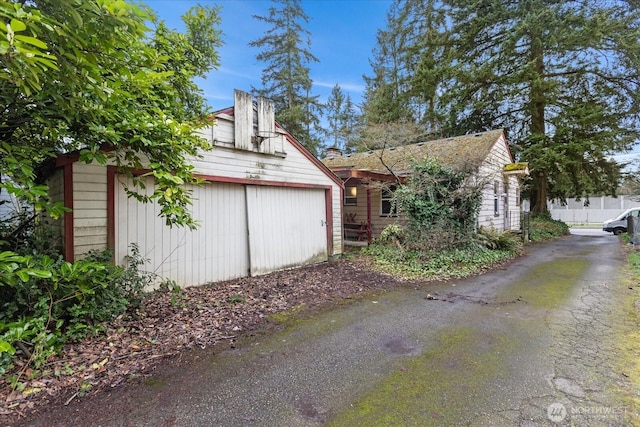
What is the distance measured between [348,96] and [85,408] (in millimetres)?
26566

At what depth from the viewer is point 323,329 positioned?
4.00m

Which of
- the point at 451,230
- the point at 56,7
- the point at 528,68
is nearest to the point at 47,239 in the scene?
the point at 56,7

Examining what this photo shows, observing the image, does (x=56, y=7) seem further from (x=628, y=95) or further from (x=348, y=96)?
(x=348, y=96)

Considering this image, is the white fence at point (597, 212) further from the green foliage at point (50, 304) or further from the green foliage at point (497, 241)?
the green foliage at point (50, 304)

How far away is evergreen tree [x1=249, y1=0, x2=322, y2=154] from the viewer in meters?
18.6

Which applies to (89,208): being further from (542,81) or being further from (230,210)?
(542,81)

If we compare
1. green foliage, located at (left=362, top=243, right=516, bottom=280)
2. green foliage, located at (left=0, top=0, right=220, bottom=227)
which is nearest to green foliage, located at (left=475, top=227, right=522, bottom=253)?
green foliage, located at (left=362, top=243, right=516, bottom=280)

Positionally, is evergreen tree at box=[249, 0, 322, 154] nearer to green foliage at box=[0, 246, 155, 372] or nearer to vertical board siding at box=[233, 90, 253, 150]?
vertical board siding at box=[233, 90, 253, 150]

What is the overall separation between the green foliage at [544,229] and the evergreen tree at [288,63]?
14.3m

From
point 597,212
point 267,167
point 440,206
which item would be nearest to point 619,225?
point 597,212

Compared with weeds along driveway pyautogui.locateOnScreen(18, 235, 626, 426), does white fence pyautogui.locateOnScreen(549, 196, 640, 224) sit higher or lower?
higher

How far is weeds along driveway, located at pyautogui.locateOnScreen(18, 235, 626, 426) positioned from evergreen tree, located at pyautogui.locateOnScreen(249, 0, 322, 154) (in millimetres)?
17001

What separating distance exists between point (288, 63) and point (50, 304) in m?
19.3

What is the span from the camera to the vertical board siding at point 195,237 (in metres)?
4.81
